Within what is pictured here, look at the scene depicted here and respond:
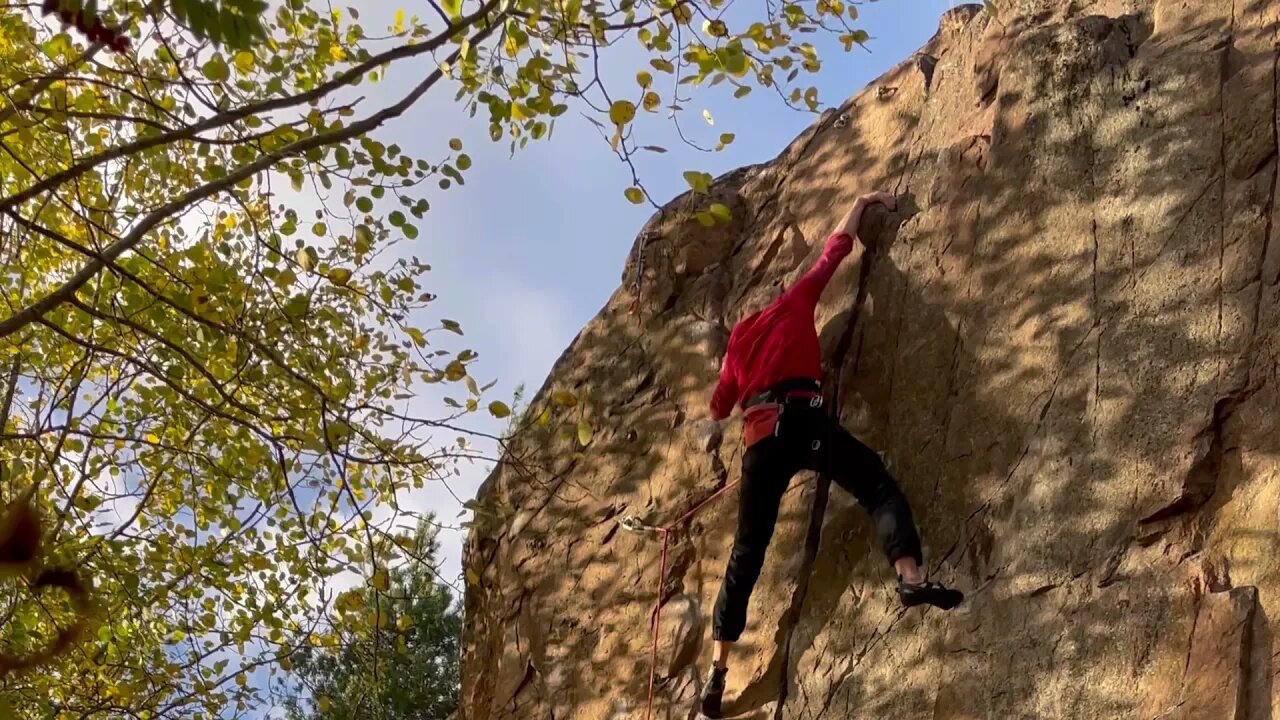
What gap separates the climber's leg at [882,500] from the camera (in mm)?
4711

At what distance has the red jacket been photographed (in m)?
5.47

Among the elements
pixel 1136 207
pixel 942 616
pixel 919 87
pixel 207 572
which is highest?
pixel 919 87

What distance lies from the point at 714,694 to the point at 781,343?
1843 millimetres

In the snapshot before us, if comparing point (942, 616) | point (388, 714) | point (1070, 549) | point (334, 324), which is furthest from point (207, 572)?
point (388, 714)

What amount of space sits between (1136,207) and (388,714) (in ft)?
43.1

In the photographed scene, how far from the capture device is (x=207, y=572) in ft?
22.9

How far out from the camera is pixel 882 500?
16.8ft

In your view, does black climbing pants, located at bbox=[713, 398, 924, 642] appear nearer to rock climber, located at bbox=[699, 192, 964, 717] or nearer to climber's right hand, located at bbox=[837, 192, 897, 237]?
rock climber, located at bbox=[699, 192, 964, 717]

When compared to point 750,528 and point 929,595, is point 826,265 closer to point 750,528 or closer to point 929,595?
point 750,528

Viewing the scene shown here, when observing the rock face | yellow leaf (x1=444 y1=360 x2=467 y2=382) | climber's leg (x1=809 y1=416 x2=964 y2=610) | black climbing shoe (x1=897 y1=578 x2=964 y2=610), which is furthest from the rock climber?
yellow leaf (x1=444 y1=360 x2=467 y2=382)

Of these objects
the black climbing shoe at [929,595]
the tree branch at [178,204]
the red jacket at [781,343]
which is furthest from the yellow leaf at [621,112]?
the black climbing shoe at [929,595]

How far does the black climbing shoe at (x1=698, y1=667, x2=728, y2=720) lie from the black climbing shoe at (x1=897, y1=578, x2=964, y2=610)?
1.23 m

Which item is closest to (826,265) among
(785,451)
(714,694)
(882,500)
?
(785,451)

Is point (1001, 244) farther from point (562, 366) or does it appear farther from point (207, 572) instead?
point (207, 572)
